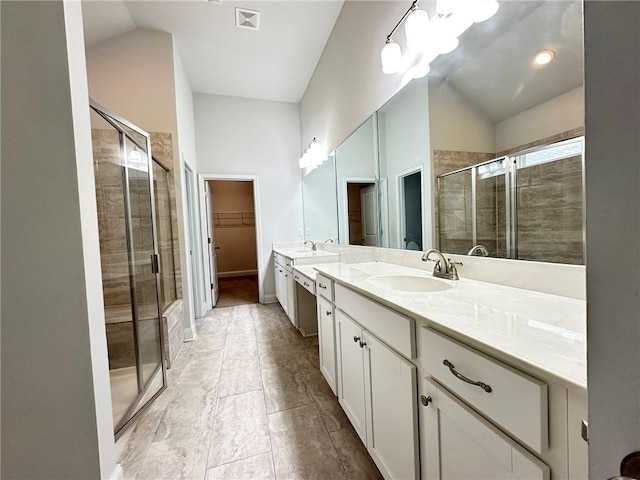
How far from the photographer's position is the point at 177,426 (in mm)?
1480

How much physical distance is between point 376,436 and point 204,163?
3.71 metres

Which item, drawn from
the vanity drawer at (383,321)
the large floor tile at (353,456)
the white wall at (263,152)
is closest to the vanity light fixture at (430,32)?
the vanity drawer at (383,321)

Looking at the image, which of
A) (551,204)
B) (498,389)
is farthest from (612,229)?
(551,204)

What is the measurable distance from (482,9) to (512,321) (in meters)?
1.26

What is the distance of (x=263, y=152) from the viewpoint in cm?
385

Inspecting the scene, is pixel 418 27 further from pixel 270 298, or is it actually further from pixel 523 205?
pixel 270 298

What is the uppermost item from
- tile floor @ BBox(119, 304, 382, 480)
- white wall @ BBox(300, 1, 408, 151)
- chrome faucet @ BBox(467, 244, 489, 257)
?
white wall @ BBox(300, 1, 408, 151)

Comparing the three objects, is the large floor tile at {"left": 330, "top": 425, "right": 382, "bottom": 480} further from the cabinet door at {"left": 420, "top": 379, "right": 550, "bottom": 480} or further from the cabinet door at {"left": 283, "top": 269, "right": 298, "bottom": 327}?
the cabinet door at {"left": 283, "top": 269, "right": 298, "bottom": 327}

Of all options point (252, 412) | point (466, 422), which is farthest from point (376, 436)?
point (252, 412)

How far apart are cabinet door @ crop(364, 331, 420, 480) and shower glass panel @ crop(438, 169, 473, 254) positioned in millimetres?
679

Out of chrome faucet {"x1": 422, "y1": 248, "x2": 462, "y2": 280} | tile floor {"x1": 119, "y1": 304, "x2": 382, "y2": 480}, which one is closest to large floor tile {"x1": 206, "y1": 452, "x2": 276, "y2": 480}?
tile floor {"x1": 119, "y1": 304, "x2": 382, "y2": 480}

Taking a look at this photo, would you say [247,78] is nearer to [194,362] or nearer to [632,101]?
[194,362]

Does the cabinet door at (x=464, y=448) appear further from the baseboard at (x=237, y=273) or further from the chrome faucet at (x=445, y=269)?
the baseboard at (x=237, y=273)

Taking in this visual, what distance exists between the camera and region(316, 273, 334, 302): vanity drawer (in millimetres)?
1521
